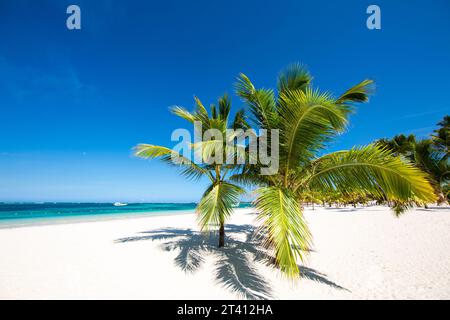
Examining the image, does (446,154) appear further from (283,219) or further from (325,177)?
(283,219)

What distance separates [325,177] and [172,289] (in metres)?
3.71

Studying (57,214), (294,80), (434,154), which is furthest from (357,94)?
(57,214)

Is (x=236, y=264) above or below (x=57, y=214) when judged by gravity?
above

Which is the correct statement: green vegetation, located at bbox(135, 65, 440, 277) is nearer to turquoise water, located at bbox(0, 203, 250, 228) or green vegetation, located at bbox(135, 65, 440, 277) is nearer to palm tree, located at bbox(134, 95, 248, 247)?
palm tree, located at bbox(134, 95, 248, 247)

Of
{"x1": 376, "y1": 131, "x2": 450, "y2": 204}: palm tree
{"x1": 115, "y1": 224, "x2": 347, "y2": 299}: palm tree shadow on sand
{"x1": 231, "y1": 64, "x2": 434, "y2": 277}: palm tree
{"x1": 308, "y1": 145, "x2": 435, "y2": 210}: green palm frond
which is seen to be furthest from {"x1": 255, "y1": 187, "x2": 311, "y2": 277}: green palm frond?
{"x1": 376, "y1": 131, "x2": 450, "y2": 204}: palm tree

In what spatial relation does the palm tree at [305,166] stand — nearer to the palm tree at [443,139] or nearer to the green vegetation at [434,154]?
the green vegetation at [434,154]

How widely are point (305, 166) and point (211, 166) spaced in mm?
2682

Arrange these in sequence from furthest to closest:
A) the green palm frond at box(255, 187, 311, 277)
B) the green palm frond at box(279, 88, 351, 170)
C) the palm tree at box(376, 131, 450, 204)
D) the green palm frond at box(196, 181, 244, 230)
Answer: the palm tree at box(376, 131, 450, 204) → the green palm frond at box(196, 181, 244, 230) → the green palm frond at box(279, 88, 351, 170) → the green palm frond at box(255, 187, 311, 277)

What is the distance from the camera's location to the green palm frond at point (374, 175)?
10.7ft

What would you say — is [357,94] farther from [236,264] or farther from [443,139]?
[443,139]

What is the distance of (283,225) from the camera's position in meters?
3.19

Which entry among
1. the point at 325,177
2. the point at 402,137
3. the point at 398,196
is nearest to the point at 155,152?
the point at 325,177

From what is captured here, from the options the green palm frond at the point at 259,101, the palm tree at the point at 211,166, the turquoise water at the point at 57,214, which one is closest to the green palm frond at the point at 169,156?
the palm tree at the point at 211,166

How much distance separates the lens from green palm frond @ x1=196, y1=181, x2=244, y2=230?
12.8 feet
